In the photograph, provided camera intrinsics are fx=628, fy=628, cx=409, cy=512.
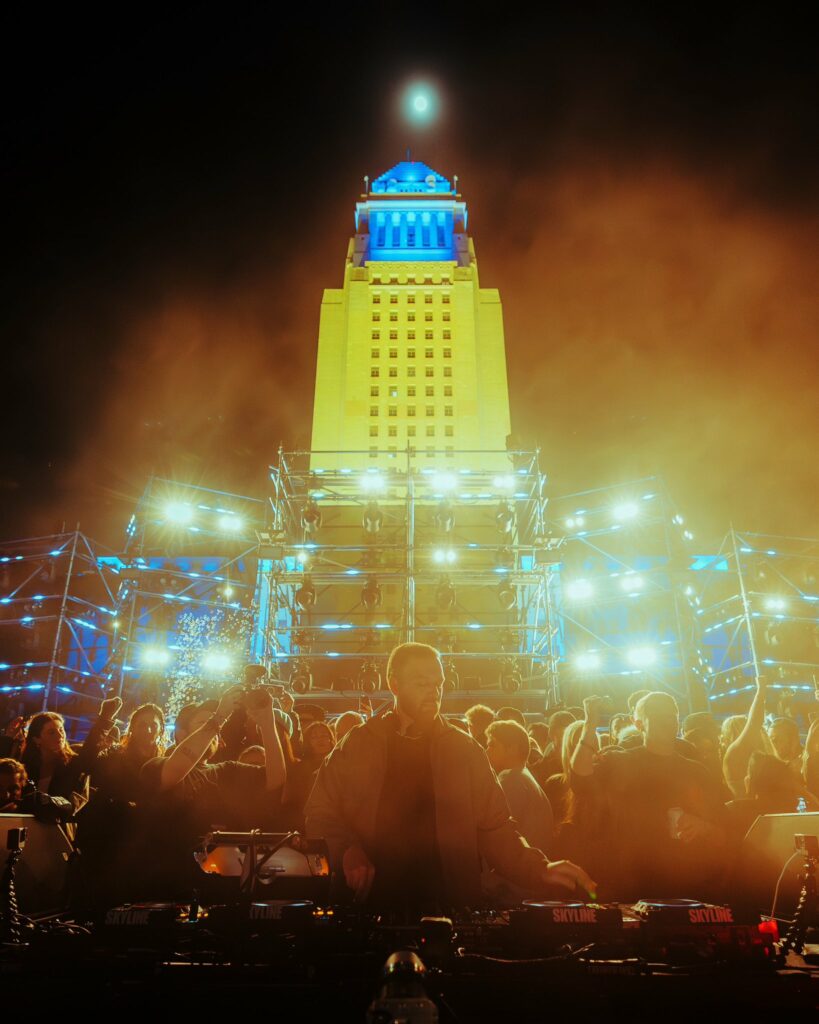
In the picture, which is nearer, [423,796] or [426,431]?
[423,796]

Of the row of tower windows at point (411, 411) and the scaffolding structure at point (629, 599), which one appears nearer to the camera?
the scaffolding structure at point (629, 599)

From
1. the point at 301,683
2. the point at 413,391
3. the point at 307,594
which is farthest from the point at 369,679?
the point at 413,391

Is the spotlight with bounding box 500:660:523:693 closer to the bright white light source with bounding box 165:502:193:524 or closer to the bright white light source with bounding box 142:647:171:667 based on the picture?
the bright white light source with bounding box 142:647:171:667

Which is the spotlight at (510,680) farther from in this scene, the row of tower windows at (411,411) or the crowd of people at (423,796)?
the row of tower windows at (411,411)

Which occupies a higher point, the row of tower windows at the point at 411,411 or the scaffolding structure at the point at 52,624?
the row of tower windows at the point at 411,411

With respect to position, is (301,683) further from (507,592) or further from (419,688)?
(419,688)

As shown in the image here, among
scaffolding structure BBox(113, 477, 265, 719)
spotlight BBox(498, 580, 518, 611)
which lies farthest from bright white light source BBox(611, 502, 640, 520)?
scaffolding structure BBox(113, 477, 265, 719)

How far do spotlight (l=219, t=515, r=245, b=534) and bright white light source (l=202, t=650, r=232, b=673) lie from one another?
4.36m

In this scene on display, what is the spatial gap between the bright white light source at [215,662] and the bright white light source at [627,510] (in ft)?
41.1

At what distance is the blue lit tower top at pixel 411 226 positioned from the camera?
3981 centimetres

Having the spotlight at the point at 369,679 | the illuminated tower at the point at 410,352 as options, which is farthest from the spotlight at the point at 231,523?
the illuminated tower at the point at 410,352

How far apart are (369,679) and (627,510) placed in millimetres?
10037

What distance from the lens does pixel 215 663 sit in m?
18.3

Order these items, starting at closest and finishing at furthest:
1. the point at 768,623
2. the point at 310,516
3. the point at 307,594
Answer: the point at 307,594
the point at 310,516
the point at 768,623
